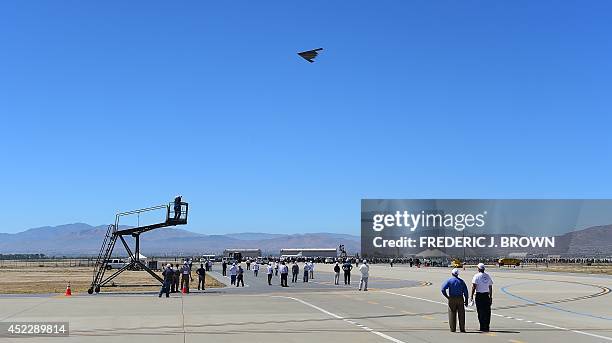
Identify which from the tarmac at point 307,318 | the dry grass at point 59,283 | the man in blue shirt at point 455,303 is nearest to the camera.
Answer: the tarmac at point 307,318

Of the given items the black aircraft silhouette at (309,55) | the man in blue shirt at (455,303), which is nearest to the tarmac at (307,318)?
the man in blue shirt at (455,303)

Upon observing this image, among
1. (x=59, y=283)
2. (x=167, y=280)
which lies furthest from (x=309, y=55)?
(x=59, y=283)

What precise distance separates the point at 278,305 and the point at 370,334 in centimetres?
1090

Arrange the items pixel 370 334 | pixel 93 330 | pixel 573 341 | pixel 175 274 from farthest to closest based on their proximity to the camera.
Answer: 1. pixel 175 274
2. pixel 93 330
3. pixel 370 334
4. pixel 573 341

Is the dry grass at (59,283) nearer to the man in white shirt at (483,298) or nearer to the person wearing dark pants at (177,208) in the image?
the person wearing dark pants at (177,208)

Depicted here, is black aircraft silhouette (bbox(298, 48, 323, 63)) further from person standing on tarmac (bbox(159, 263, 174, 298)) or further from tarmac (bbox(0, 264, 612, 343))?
person standing on tarmac (bbox(159, 263, 174, 298))

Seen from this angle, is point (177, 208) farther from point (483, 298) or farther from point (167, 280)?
point (483, 298)

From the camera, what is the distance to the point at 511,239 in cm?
15688

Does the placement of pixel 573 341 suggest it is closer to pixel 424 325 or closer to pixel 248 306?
pixel 424 325

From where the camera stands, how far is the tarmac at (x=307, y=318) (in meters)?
18.0

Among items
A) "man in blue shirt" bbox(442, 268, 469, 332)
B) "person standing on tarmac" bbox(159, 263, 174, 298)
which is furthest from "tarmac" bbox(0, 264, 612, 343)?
"person standing on tarmac" bbox(159, 263, 174, 298)

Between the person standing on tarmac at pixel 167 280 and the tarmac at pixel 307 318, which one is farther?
the person standing on tarmac at pixel 167 280

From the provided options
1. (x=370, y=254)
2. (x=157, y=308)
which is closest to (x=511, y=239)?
(x=370, y=254)

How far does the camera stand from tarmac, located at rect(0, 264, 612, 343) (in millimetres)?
17984
